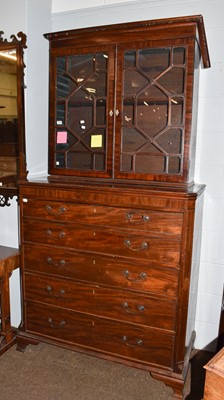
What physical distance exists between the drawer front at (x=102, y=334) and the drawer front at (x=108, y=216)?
59 centimetres

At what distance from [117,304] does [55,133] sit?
116 centimetres

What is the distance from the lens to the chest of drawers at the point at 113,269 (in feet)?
5.39

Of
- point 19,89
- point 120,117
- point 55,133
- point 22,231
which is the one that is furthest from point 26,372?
point 19,89

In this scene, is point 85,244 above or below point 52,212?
below

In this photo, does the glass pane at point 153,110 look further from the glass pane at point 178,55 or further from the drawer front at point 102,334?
the drawer front at point 102,334

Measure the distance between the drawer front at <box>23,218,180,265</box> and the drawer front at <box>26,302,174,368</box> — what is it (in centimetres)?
44

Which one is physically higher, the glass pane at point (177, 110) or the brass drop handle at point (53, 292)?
the glass pane at point (177, 110)

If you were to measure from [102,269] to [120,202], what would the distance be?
42 cm

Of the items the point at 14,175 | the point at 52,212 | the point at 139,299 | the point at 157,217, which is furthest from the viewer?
the point at 14,175

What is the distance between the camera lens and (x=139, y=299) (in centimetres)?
175

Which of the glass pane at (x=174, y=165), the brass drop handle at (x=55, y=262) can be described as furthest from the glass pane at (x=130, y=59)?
the brass drop handle at (x=55, y=262)

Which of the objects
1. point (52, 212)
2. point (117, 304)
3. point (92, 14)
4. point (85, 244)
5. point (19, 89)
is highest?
point (92, 14)

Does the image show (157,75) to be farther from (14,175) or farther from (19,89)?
(14,175)

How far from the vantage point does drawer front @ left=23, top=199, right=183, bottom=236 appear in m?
1.62
